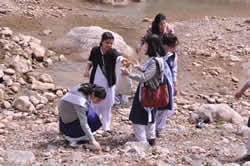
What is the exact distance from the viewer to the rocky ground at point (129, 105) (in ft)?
12.2

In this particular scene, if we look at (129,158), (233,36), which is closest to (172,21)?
(233,36)

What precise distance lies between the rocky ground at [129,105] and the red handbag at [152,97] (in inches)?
19.4

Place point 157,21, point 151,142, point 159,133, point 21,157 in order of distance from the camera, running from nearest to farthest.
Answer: point 21,157, point 151,142, point 159,133, point 157,21

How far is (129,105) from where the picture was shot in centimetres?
613

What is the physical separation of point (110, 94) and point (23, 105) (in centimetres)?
154

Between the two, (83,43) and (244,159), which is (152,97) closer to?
(244,159)

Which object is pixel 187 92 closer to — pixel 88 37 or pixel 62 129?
pixel 88 37

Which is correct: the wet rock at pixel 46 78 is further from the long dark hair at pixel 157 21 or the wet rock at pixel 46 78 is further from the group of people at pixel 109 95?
the long dark hair at pixel 157 21

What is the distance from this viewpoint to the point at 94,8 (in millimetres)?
14859

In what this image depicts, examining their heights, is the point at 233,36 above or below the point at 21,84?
above

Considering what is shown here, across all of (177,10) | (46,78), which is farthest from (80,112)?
(177,10)

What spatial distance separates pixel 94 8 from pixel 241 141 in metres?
11.4

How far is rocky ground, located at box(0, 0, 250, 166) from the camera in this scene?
12.2 feet

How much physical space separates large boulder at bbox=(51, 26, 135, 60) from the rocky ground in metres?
0.38
